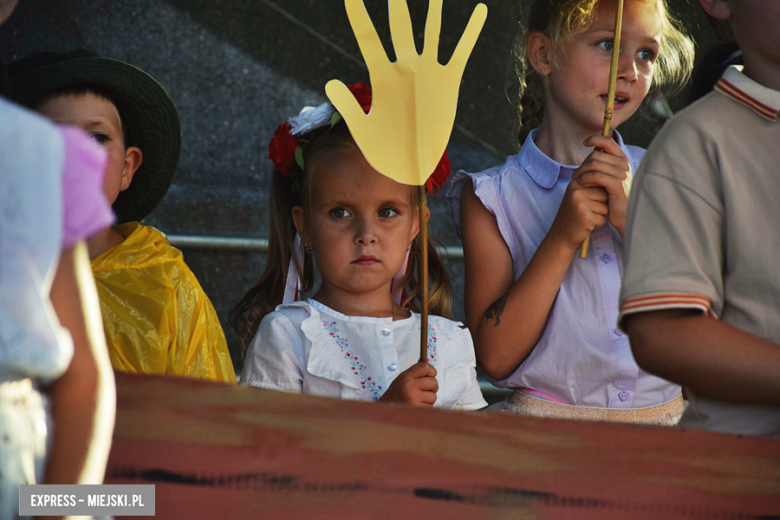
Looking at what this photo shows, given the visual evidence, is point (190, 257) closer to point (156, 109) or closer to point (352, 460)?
point (156, 109)

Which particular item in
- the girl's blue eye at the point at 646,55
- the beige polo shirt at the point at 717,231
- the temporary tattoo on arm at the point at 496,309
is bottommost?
the temporary tattoo on arm at the point at 496,309

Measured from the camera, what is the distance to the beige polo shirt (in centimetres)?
84

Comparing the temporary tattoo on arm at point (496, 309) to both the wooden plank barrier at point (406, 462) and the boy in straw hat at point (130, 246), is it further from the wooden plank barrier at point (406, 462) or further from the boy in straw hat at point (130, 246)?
the wooden plank barrier at point (406, 462)

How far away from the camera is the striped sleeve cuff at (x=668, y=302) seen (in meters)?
0.82

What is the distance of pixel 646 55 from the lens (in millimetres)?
1723

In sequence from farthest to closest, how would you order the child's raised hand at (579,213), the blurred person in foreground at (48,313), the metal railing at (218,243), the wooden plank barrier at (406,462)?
1. the metal railing at (218,243)
2. the child's raised hand at (579,213)
3. the wooden plank barrier at (406,462)
4. the blurred person in foreground at (48,313)

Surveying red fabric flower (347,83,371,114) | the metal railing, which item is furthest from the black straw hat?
the metal railing

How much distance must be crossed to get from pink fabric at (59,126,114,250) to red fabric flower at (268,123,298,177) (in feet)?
3.80

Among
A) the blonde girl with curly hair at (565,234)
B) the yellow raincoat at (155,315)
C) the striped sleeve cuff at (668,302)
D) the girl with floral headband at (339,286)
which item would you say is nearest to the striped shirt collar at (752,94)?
the striped sleeve cuff at (668,302)

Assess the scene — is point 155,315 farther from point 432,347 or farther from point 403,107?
point 403,107

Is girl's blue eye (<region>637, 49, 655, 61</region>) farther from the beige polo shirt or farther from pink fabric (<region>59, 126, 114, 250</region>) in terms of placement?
pink fabric (<region>59, 126, 114, 250</region>)

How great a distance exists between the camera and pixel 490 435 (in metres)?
0.75

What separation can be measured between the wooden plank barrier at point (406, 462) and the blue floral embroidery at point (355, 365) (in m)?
0.81

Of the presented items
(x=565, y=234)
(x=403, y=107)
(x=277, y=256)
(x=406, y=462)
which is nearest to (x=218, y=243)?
(x=277, y=256)
